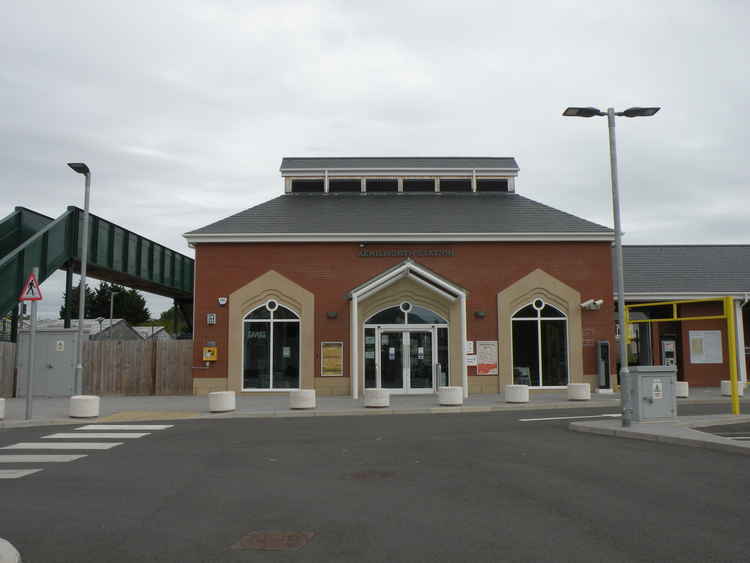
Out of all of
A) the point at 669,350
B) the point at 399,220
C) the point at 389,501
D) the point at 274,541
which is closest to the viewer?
the point at 274,541

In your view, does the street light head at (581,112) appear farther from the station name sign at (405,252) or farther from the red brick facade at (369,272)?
the station name sign at (405,252)

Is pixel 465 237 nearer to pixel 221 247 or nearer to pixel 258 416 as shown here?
pixel 221 247

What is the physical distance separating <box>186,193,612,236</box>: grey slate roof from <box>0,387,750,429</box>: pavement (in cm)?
595

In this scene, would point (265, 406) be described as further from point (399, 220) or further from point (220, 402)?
point (399, 220)

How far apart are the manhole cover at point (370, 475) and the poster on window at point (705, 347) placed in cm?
2042

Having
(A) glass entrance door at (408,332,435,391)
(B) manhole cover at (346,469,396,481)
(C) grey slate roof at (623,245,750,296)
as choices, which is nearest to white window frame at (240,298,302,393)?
(A) glass entrance door at (408,332,435,391)

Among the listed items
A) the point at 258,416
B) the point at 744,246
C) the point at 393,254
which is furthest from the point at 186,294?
the point at 744,246

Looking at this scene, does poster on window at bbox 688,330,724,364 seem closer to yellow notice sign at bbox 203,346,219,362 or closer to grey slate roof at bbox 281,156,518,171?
grey slate roof at bbox 281,156,518,171

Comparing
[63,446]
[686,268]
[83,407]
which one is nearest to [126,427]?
[83,407]

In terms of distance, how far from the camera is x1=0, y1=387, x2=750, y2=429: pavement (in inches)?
698

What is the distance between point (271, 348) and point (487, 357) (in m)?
7.62

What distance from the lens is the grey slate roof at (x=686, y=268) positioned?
2719 cm

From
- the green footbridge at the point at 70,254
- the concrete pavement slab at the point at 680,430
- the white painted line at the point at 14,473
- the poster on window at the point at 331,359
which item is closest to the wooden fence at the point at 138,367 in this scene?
the green footbridge at the point at 70,254

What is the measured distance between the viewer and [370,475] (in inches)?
381
